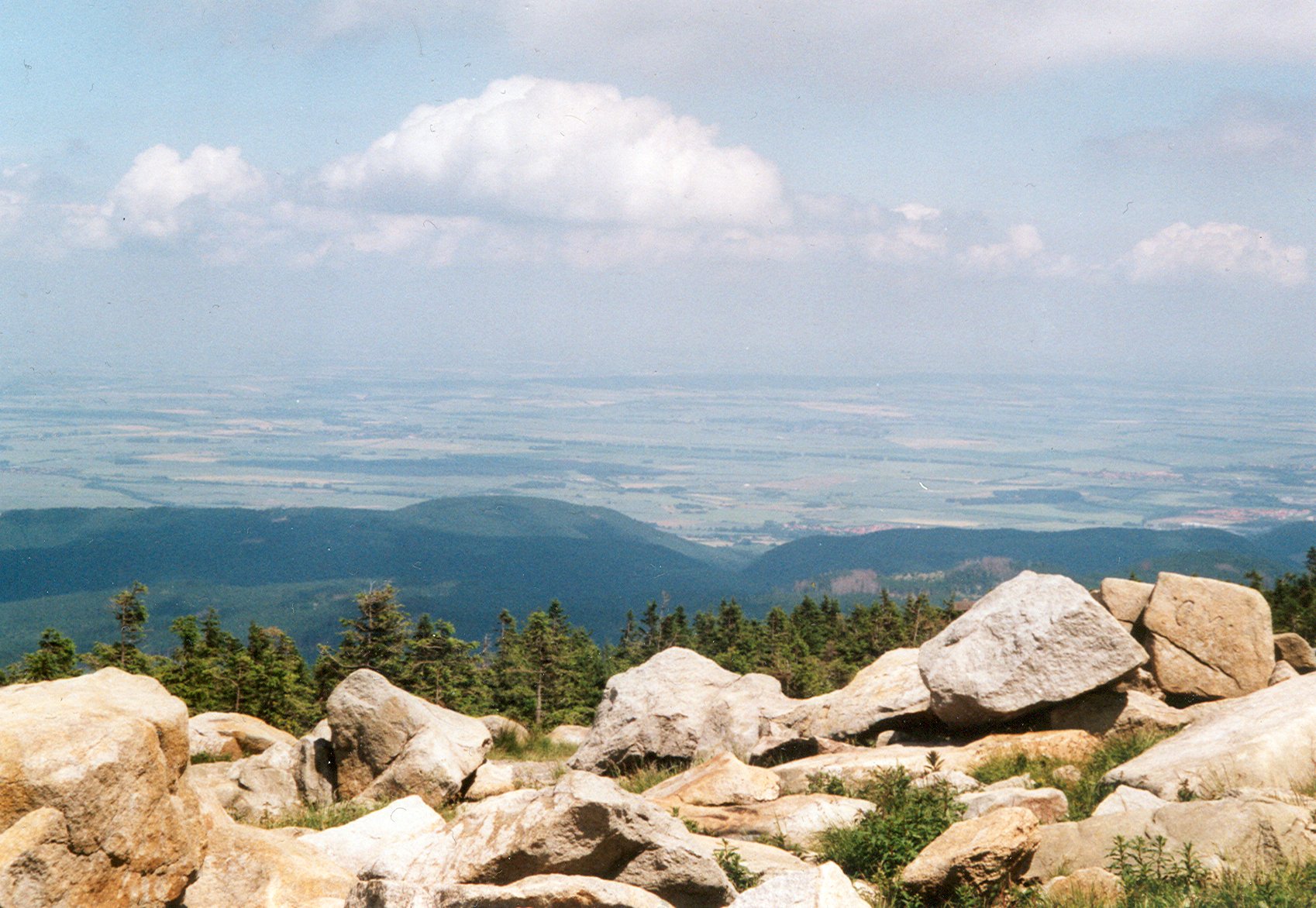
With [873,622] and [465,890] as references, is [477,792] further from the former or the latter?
[873,622]

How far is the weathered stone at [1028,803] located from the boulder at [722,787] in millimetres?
3330

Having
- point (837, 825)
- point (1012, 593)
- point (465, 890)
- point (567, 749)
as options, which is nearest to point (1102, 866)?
point (837, 825)

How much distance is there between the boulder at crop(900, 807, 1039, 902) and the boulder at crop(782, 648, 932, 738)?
10.1m

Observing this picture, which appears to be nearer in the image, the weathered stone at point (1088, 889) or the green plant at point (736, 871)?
the weathered stone at point (1088, 889)

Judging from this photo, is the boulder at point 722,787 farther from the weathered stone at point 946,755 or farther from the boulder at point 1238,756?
the boulder at point 1238,756

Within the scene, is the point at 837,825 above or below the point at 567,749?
above

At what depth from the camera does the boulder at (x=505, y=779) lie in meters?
18.0

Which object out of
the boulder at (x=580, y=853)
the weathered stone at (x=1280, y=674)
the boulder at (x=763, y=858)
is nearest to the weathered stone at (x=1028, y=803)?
the boulder at (x=763, y=858)

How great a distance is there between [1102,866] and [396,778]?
11.6 meters

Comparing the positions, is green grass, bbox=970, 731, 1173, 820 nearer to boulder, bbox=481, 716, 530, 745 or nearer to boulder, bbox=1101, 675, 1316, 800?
boulder, bbox=1101, 675, 1316, 800

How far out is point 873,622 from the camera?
58438mm

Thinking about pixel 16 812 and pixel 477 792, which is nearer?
pixel 16 812

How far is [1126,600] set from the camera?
20625 millimetres

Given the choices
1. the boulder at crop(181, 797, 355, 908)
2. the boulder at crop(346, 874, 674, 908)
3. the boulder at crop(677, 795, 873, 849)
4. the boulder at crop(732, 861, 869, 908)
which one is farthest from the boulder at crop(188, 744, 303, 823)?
the boulder at crop(732, 861, 869, 908)
